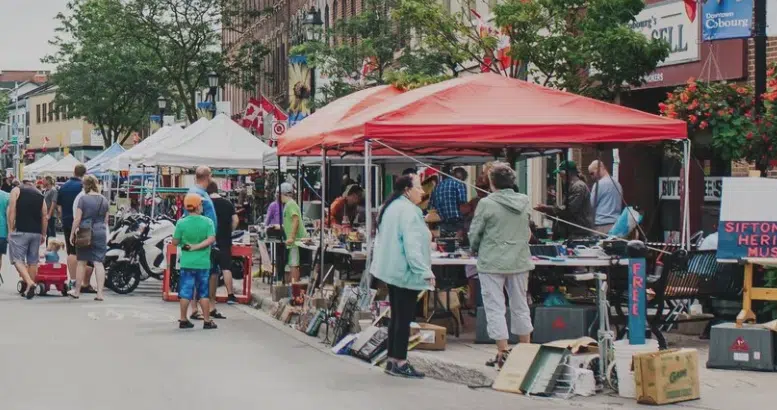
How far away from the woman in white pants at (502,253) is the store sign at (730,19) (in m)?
4.45

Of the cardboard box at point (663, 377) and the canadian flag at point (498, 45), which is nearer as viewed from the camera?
the cardboard box at point (663, 377)

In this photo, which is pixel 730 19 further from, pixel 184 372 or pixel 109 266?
pixel 109 266

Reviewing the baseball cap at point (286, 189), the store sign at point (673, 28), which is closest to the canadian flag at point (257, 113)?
the baseball cap at point (286, 189)

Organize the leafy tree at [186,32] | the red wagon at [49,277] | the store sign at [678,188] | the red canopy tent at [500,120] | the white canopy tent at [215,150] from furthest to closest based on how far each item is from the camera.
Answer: the leafy tree at [186,32], the white canopy tent at [215,150], the red wagon at [49,277], the store sign at [678,188], the red canopy tent at [500,120]

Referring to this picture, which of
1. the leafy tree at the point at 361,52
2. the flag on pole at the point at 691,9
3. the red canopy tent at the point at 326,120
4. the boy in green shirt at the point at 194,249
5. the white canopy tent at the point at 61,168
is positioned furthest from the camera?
the white canopy tent at the point at 61,168

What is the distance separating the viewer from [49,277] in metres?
22.7

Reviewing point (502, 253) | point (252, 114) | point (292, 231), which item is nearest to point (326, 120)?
point (292, 231)

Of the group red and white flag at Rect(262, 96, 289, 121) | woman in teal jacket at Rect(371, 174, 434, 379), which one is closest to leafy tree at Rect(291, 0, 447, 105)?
red and white flag at Rect(262, 96, 289, 121)

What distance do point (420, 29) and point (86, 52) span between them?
1742 inches

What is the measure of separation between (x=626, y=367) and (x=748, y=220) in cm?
303

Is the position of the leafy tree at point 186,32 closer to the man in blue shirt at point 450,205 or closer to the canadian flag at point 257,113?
the canadian flag at point 257,113

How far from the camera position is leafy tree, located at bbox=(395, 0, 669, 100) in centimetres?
2033

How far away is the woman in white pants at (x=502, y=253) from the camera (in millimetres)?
12711

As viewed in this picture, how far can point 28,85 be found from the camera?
156 m
